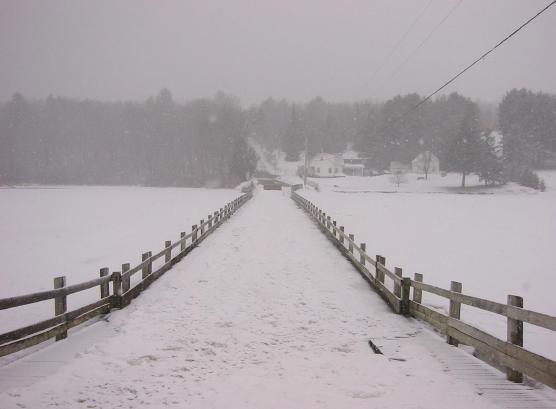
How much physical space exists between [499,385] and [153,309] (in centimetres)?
669

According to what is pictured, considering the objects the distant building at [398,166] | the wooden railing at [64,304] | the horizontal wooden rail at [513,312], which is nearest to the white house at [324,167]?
the distant building at [398,166]

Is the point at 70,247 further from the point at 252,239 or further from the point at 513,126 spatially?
the point at 513,126

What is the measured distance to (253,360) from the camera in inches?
235

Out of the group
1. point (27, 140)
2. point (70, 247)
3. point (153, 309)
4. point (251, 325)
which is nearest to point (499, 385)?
point (251, 325)

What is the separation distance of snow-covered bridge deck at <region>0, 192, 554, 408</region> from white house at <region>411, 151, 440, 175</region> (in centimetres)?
8431

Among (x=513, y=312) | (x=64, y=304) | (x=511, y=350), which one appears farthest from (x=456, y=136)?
(x=64, y=304)

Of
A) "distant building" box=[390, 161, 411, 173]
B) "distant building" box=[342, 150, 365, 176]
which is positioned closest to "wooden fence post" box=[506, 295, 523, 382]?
"distant building" box=[390, 161, 411, 173]

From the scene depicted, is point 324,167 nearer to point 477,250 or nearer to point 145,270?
point 477,250

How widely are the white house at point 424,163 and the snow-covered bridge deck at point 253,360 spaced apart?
84.3 m

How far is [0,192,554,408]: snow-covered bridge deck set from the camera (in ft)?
15.8

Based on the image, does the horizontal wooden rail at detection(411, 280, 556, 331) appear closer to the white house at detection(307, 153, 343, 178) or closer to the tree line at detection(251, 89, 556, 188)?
the tree line at detection(251, 89, 556, 188)

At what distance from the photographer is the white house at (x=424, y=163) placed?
285 feet

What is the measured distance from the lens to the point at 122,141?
323ft

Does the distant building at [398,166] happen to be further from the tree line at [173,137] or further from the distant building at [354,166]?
the distant building at [354,166]
